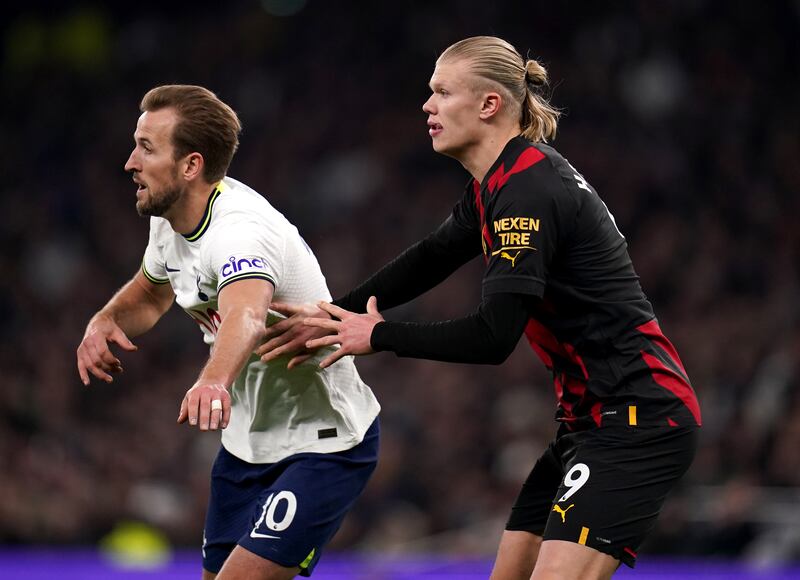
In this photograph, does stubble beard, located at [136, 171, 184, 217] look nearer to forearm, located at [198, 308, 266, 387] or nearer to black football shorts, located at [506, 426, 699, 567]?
forearm, located at [198, 308, 266, 387]

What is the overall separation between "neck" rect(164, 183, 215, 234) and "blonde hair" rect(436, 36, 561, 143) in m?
0.98

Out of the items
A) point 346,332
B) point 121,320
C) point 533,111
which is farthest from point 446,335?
point 121,320

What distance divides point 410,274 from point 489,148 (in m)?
0.79

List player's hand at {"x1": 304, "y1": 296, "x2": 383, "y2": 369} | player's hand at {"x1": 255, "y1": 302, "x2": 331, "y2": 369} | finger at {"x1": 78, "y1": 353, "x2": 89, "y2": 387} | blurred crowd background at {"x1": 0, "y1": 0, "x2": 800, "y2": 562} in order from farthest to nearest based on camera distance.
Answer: blurred crowd background at {"x1": 0, "y1": 0, "x2": 800, "y2": 562} → finger at {"x1": 78, "y1": 353, "x2": 89, "y2": 387} → player's hand at {"x1": 255, "y1": 302, "x2": 331, "y2": 369} → player's hand at {"x1": 304, "y1": 296, "x2": 383, "y2": 369}

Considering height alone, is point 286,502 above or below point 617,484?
below

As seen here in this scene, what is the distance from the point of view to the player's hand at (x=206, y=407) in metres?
3.84

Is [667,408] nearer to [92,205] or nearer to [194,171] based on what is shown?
[194,171]

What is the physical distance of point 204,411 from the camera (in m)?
3.86

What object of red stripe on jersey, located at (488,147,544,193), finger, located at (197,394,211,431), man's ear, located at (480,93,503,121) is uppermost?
man's ear, located at (480,93,503,121)

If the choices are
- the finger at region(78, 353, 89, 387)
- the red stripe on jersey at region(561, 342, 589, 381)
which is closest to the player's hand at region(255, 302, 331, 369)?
the finger at region(78, 353, 89, 387)

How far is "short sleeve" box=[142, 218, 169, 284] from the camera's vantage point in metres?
5.00

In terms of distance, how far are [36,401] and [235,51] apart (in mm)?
5678

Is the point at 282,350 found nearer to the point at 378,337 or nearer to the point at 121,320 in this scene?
the point at 378,337

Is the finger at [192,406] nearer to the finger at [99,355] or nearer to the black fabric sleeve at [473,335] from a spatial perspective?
the black fabric sleeve at [473,335]
